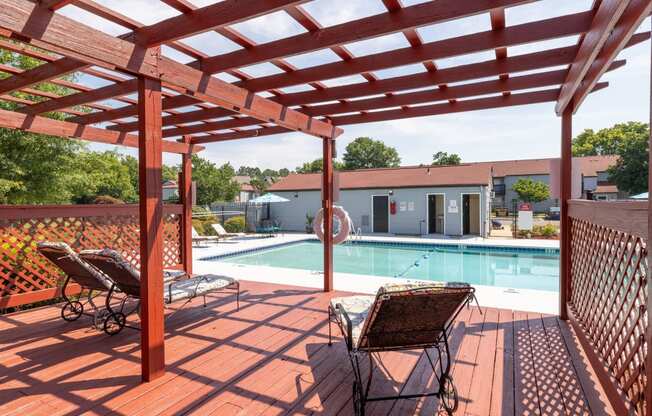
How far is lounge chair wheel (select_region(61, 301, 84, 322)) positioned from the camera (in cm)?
430

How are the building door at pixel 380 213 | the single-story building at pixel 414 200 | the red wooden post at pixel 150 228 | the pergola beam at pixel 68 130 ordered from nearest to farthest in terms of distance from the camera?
the red wooden post at pixel 150 228 → the pergola beam at pixel 68 130 → the single-story building at pixel 414 200 → the building door at pixel 380 213

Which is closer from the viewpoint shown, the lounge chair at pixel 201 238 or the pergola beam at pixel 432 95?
the pergola beam at pixel 432 95

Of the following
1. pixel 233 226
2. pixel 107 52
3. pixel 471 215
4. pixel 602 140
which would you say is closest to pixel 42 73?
pixel 107 52

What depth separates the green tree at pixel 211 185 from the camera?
74.0 feet

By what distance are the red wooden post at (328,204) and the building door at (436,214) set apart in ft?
37.2

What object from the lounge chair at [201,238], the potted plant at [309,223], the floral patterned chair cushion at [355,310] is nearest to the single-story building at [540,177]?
the potted plant at [309,223]

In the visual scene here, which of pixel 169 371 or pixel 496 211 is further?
pixel 496 211

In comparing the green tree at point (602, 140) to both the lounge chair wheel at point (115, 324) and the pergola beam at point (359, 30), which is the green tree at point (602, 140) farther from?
the lounge chair wheel at point (115, 324)

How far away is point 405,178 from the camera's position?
17.2 meters

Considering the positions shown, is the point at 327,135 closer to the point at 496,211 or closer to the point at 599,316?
the point at 599,316

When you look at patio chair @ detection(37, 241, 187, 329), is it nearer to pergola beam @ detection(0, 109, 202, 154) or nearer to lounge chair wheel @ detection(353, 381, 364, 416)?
pergola beam @ detection(0, 109, 202, 154)

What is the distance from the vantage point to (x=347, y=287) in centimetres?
626

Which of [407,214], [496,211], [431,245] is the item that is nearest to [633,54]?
[431,245]

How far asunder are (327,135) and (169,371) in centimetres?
387
